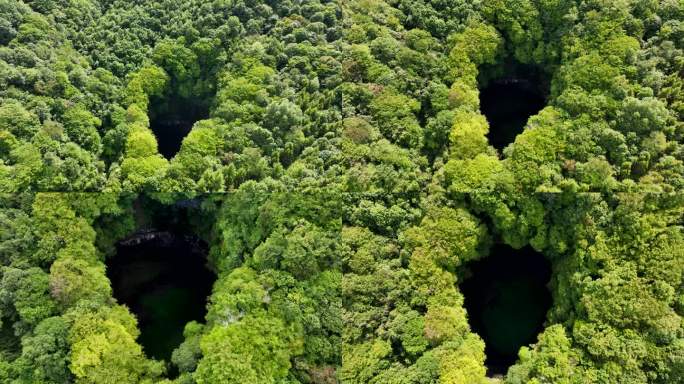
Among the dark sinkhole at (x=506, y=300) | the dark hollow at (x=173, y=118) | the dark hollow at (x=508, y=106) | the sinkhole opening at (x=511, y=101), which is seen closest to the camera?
the dark sinkhole at (x=506, y=300)

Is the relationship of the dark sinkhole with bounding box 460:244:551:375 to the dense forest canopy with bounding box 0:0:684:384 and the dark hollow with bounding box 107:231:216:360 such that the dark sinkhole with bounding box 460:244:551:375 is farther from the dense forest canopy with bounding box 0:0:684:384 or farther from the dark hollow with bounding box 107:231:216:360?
the dark hollow with bounding box 107:231:216:360

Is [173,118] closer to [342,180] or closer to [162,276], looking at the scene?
[342,180]

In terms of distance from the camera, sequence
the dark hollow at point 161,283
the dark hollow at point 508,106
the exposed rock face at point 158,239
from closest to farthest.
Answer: the dark hollow at point 161,283, the exposed rock face at point 158,239, the dark hollow at point 508,106

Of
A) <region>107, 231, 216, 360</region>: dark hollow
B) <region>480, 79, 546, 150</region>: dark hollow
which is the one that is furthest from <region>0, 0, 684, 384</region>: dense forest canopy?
<region>107, 231, 216, 360</region>: dark hollow

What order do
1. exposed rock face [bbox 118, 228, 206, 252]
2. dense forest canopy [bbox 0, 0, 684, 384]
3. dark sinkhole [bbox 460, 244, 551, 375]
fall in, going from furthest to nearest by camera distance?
1. dark sinkhole [bbox 460, 244, 551, 375]
2. exposed rock face [bbox 118, 228, 206, 252]
3. dense forest canopy [bbox 0, 0, 684, 384]

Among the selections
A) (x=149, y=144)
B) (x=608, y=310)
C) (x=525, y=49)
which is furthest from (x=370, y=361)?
(x=525, y=49)

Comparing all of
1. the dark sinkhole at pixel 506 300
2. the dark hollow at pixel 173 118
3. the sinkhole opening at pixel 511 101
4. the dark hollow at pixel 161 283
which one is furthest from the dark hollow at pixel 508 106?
the dark hollow at pixel 161 283

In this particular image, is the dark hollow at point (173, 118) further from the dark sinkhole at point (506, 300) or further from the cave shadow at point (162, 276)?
the dark sinkhole at point (506, 300)
